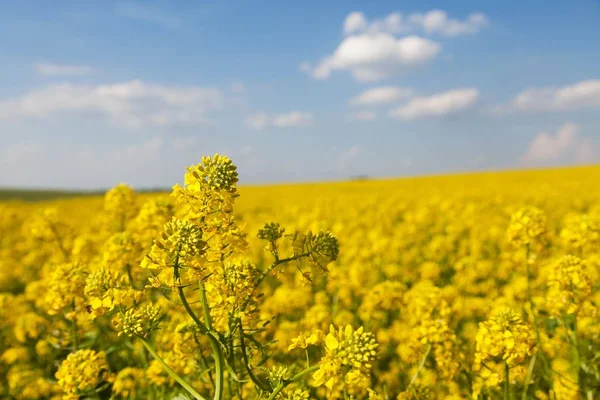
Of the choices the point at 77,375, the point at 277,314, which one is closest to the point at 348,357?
the point at 77,375

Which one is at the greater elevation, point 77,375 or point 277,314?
point 77,375

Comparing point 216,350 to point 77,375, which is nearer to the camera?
point 216,350

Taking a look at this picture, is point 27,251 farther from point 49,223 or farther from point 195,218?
point 195,218

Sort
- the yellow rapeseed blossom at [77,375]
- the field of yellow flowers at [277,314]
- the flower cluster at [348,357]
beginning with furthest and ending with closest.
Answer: the yellow rapeseed blossom at [77,375] → the field of yellow flowers at [277,314] → the flower cluster at [348,357]

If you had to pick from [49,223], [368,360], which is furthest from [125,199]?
[368,360]

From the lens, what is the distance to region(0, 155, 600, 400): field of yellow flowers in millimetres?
1898

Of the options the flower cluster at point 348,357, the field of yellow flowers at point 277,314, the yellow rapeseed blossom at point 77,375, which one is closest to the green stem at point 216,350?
the field of yellow flowers at point 277,314

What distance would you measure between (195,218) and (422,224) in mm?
8946

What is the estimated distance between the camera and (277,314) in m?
4.80

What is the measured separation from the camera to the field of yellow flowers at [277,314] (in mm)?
1898

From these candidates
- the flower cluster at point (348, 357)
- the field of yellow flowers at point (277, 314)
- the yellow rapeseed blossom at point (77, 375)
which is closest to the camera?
the flower cluster at point (348, 357)

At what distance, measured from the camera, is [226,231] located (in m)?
1.97

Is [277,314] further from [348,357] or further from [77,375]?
[348,357]

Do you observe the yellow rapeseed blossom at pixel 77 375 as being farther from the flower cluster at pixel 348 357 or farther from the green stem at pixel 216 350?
the flower cluster at pixel 348 357
